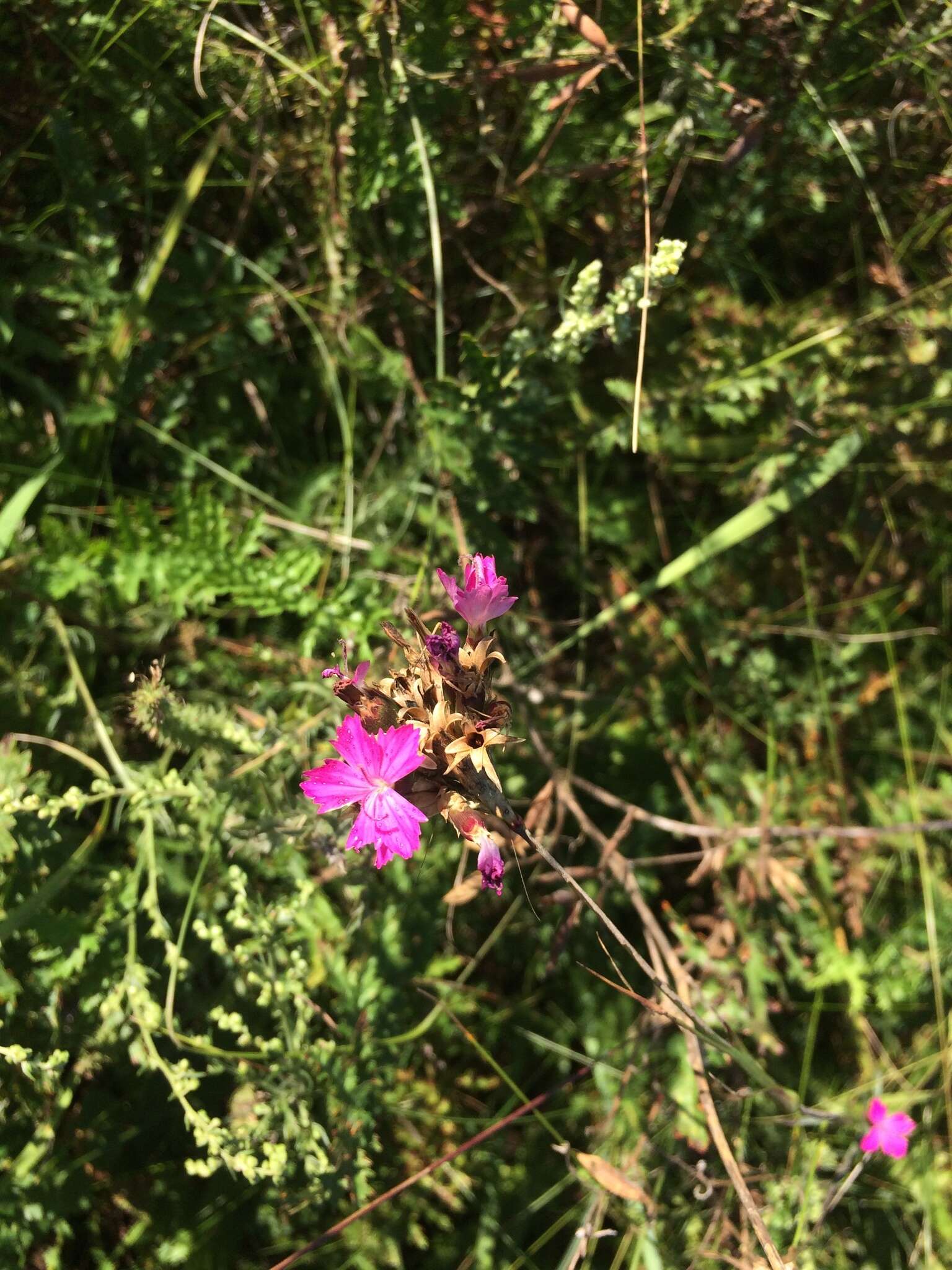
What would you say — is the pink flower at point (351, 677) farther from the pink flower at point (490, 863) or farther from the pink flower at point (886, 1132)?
the pink flower at point (886, 1132)

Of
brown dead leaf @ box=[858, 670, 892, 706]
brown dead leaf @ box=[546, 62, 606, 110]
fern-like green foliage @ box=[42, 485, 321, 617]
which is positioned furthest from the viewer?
brown dead leaf @ box=[858, 670, 892, 706]

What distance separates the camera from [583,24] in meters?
2.39

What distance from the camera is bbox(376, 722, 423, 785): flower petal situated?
1.70 metres

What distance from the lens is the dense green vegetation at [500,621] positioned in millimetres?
2490

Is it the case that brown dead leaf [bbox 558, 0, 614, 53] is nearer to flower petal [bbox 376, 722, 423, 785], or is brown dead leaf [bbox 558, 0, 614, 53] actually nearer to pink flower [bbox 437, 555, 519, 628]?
pink flower [bbox 437, 555, 519, 628]

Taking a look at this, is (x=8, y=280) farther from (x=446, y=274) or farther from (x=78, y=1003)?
Answer: (x=78, y=1003)

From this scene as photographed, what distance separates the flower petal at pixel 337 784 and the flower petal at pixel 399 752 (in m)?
0.05

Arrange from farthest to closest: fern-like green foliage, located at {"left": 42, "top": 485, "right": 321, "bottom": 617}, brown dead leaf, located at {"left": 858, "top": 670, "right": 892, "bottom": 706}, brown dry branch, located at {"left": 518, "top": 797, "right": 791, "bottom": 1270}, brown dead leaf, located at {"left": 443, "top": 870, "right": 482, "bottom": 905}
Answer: brown dead leaf, located at {"left": 858, "top": 670, "right": 892, "bottom": 706} → fern-like green foliage, located at {"left": 42, "top": 485, "right": 321, "bottom": 617} → brown dead leaf, located at {"left": 443, "top": 870, "right": 482, "bottom": 905} → brown dry branch, located at {"left": 518, "top": 797, "right": 791, "bottom": 1270}

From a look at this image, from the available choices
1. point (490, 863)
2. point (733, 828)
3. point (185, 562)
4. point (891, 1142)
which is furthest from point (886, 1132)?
point (185, 562)

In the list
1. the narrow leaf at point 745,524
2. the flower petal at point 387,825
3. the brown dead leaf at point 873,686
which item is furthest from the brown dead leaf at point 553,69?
the brown dead leaf at point 873,686

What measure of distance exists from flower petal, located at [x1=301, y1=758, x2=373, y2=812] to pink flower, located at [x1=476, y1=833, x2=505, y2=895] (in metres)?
0.24

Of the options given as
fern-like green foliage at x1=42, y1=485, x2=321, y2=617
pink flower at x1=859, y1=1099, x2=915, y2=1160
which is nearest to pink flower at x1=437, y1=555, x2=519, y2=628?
fern-like green foliage at x1=42, y1=485, x2=321, y2=617

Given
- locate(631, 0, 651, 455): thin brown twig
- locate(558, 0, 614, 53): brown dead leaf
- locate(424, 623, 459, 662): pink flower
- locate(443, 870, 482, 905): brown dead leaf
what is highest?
locate(558, 0, 614, 53): brown dead leaf

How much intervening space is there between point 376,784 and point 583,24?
1.96 m
